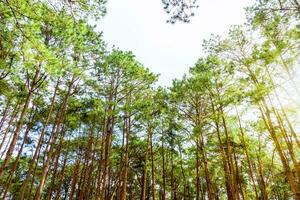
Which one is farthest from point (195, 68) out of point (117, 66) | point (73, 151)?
point (73, 151)

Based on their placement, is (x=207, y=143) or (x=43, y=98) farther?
(x=207, y=143)

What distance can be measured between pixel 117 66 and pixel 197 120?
6.29 meters

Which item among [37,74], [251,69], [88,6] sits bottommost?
[88,6]

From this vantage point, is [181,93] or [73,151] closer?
[181,93]

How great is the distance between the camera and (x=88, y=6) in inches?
285

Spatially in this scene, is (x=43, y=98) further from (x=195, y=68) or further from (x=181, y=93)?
(x=195, y=68)

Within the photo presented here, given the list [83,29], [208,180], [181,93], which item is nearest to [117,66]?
[181,93]

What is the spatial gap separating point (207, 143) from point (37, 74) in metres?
12.8

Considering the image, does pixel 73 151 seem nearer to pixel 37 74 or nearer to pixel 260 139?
pixel 37 74

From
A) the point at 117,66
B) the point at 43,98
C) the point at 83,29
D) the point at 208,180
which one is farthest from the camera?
the point at 43,98

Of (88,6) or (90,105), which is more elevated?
(90,105)

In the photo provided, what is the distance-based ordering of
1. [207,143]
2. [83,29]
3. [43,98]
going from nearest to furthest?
[83,29] < [43,98] < [207,143]

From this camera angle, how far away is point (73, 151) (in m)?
23.0

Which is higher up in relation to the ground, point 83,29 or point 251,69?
point 251,69
